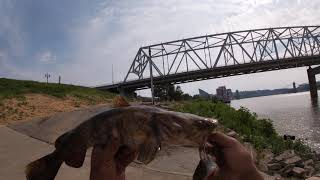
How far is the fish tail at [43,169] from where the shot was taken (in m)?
3.11

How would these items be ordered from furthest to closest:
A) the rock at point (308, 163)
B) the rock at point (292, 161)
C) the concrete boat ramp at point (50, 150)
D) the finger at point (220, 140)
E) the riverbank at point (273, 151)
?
the rock at point (308, 163) → the rock at point (292, 161) → the riverbank at point (273, 151) → the concrete boat ramp at point (50, 150) → the finger at point (220, 140)

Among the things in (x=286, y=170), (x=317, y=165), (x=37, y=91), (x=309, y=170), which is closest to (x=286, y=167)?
(x=286, y=170)

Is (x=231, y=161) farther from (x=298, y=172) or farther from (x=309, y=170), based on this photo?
(x=309, y=170)

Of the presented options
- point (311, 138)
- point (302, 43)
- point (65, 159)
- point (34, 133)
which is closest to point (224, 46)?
point (302, 43)

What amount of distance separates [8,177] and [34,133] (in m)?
5.54

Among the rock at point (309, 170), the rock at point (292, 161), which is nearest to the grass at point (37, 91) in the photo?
the rock at point (292, 161)

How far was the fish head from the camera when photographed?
2.80m

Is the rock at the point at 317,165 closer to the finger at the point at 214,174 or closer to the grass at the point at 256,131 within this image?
the grass at the point at 256,131

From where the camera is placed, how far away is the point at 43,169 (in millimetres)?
3121

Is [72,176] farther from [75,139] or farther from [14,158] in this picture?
[75,139]

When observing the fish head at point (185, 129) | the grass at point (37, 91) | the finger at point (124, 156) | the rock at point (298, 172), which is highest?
the grass at point (37, 91)

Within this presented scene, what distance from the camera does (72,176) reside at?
8.67 m

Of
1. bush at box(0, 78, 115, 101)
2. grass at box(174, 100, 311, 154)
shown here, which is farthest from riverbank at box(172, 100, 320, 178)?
bush at box(0, 78, 115, 101)

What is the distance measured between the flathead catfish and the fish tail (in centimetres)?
21
